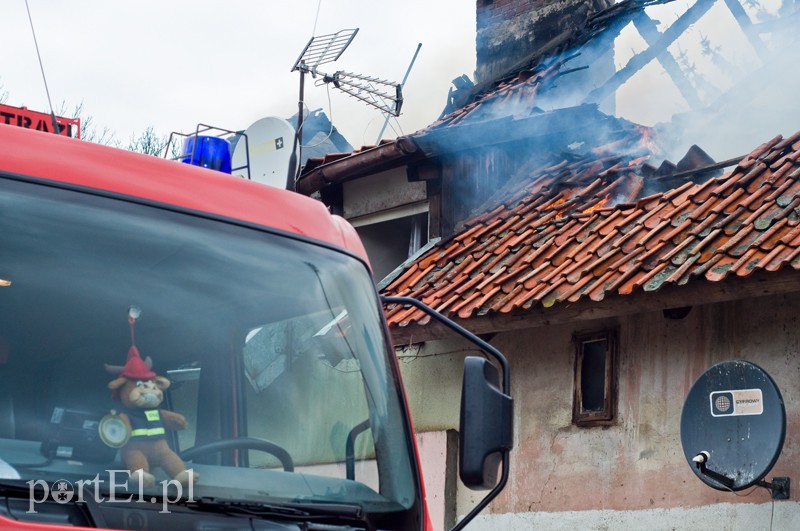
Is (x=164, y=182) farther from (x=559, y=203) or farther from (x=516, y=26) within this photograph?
(x=516, y=26)

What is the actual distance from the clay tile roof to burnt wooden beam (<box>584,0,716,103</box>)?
328 cm

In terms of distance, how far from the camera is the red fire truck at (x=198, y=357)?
348cm

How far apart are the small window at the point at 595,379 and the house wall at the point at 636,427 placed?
73mm

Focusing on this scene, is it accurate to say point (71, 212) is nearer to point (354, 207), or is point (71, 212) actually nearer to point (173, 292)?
point (173, 292)

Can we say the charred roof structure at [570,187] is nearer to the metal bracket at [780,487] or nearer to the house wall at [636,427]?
the house wall at [636,427]

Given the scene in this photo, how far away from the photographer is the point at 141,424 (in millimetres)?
3619

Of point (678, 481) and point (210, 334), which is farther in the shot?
point (678, 481)

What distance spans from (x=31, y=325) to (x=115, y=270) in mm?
343

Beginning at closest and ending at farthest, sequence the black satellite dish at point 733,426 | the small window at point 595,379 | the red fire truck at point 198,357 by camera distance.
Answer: the red fire truck at point 198,357 → the black satellite dish at point 733,426 → the small window at point 595,379

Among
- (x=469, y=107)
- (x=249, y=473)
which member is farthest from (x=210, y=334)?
(x=469, y=107)

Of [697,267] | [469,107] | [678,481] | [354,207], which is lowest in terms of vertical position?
[678,481]


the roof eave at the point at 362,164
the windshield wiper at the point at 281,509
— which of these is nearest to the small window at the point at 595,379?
the roof eave at the point at 362,164

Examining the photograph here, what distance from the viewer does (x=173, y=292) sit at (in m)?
3.88

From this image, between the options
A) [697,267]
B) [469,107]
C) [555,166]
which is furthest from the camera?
[469,107]
